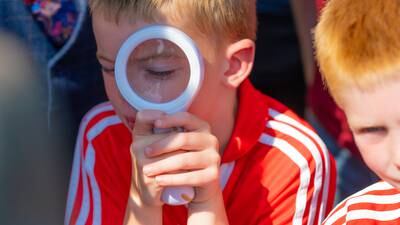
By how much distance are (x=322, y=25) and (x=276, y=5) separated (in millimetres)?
1640

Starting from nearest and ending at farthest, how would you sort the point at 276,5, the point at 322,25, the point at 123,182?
the point at 322,25 → the point at 123,182 → the point at 276,5

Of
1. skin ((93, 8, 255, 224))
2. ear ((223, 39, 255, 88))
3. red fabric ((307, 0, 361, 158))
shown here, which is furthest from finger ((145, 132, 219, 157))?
red fabric ((307, 0, 361, 158))

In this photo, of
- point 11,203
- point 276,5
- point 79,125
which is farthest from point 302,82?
point 11,203

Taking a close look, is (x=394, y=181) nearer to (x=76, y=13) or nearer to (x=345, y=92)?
(x=345, y=92)

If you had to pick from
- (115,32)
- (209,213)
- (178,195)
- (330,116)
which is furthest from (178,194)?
(330,116)

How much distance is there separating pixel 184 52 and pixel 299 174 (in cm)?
51

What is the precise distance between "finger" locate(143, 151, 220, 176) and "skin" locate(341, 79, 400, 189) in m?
0.35

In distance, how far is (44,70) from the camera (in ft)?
8.68

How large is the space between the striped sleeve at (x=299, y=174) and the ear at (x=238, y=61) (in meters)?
0.15

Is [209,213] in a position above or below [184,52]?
below

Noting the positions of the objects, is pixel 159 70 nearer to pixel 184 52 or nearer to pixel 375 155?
pixel 184 52

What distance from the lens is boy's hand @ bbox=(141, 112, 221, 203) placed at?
218 centimetres

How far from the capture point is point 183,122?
2.18 metres

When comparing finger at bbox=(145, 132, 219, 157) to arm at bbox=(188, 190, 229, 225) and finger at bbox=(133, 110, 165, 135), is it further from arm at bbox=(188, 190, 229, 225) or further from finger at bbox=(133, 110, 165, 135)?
arm at bbox=(188, 190, 229, 225)
